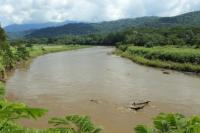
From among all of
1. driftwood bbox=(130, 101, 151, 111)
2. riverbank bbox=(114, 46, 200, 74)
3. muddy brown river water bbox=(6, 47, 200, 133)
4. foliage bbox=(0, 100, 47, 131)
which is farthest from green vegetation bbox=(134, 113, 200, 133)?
riverbank bbox=(114, 46, 200, 74)

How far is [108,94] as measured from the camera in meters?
25.4

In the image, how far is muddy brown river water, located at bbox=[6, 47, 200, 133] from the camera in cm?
1962

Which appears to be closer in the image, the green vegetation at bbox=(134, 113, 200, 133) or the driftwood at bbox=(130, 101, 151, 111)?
the green vegetation at bbox=(134, 113, 200, 133)

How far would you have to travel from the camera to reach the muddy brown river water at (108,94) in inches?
773

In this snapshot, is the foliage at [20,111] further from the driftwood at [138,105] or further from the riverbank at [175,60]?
the riverbank at [175,60]

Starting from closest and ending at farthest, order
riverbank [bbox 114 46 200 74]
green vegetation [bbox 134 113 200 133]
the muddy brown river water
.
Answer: green vegetation [bbox 134 113 200 133]
the muddy brown river water
riverbank [bbox 114 46 200 74]

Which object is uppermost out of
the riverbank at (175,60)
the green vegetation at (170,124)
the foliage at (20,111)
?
the foliage at (20,111)

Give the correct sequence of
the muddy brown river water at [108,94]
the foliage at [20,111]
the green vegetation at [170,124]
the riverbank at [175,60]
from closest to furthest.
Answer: the foliage at [20,111] < the green vegetation at [170,124] < the muddy brown river water at [108,94] < the riverbank at [175,60]

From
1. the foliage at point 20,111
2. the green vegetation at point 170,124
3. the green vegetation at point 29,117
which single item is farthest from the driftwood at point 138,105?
the foliage at point 20,111

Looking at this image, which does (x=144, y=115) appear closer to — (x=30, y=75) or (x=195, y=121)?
(x=195, y=121)

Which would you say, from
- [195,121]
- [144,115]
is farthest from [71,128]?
[144,115]

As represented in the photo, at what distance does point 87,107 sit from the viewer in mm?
21578

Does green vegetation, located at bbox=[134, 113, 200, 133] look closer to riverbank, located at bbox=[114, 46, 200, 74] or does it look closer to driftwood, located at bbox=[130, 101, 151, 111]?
driftwood, located at bbox=[130, 101, 151, 111]

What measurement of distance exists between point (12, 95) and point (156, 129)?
22.6 metres
